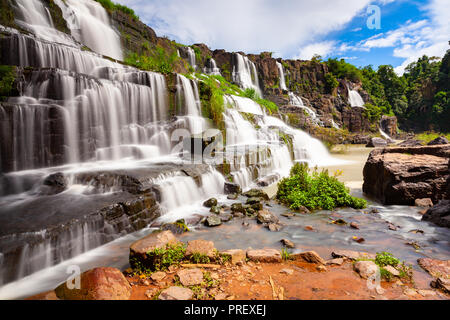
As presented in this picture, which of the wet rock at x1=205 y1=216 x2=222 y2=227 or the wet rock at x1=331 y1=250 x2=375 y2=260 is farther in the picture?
the wet rock at x1=205 y1=216 x2=222 y2=227

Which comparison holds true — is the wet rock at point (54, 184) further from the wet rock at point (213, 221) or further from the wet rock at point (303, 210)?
the wet rock at point (303, 210)

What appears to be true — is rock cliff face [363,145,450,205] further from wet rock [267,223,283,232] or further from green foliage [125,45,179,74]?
green foliage [125,45,179,74]

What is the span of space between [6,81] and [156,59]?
45.8 feet

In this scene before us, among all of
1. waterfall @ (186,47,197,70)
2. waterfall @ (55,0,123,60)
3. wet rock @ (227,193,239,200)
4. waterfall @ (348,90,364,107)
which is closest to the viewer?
wet rock @ (227,193,239,200)

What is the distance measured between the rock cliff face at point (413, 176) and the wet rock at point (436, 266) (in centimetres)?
321

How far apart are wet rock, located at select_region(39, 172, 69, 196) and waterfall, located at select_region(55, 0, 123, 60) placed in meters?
12.9

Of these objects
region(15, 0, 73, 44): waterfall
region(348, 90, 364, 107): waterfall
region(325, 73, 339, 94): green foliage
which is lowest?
region(15, 0, 73, 44): waterfall

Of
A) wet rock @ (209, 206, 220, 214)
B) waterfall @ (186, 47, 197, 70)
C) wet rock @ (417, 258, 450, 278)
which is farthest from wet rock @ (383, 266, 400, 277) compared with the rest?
waterfall @ (186, 47, 197, 70)

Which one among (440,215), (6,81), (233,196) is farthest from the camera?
(233,196)

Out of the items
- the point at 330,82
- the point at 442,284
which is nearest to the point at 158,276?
the point at 442,284

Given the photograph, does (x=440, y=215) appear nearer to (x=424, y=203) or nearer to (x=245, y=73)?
(x=424, y=203)

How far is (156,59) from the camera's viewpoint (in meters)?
19.2

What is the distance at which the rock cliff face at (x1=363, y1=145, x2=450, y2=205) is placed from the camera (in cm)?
570
